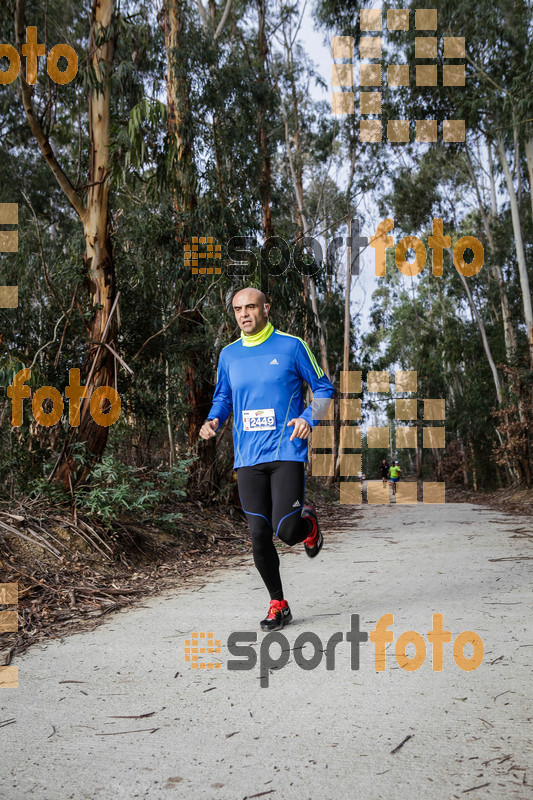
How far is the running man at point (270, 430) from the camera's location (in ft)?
13.1

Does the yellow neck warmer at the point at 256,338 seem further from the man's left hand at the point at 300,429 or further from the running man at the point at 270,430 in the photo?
Answer: the man's left hand at the point at 300,429

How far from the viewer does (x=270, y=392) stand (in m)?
4.04

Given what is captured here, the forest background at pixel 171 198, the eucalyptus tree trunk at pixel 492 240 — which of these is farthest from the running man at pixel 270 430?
the eucalyptus tree trunk at pixel 492 240

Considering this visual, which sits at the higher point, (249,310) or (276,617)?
(249,310)

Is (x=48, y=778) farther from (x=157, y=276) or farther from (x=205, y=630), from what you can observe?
(x=157, y=276)

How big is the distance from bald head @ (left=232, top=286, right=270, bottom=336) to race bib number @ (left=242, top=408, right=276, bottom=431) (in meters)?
0.50

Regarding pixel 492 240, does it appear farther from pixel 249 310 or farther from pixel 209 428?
pixel 209 428

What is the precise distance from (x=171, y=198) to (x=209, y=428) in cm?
764

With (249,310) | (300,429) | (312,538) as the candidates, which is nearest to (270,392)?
(300,429)

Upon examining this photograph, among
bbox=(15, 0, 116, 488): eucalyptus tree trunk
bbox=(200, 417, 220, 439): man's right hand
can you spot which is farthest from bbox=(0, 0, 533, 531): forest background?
bbox=(200, 417, 220, 439): man's right hand

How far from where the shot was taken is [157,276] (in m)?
9.54

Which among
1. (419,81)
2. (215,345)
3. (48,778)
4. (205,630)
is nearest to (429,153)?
(419,81)

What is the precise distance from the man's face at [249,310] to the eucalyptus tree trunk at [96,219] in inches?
126

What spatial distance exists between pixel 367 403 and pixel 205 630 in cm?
3029
